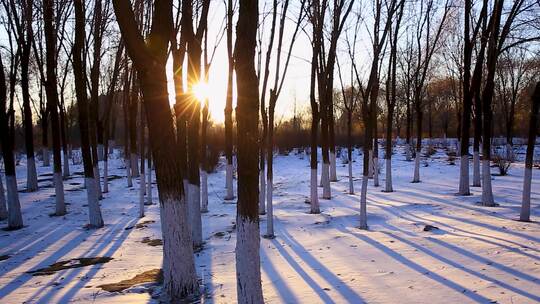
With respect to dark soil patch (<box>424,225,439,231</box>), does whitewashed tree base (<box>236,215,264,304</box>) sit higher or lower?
higher

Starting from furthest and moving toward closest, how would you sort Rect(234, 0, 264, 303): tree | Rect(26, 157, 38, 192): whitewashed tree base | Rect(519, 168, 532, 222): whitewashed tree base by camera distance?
Rect(26, 157, 38, 192): whitewashed tree base, Rect(519, 168, 532, 222): whitewashed tree base, Rect(234, 0, 264, 303): tree

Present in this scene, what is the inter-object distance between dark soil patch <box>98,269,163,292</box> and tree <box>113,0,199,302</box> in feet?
2.77

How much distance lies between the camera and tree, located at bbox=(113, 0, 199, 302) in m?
4.70

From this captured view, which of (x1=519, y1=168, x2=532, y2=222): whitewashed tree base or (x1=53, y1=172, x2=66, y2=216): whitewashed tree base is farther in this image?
(x1=53, y1=172, x2=66, y2=216): whitewashed tree base

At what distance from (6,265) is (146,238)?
2.53 meters

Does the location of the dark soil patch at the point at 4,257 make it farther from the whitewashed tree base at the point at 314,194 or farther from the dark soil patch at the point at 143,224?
the whitewashed tree base at the point at 314,194

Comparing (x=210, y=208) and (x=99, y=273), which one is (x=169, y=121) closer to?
(x=99, y=273)

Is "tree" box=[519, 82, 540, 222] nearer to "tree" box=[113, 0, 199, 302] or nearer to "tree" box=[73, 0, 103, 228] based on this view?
"tree" box=[113, 0, 199, 302]

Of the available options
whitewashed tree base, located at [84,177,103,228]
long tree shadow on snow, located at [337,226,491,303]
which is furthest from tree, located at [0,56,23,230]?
long tree shadow on snow, located at [337,226,491,303]

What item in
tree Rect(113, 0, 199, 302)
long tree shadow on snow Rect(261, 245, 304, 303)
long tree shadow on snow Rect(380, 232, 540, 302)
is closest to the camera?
long tree shadow on snow Rect(380, 232, 540, 302)

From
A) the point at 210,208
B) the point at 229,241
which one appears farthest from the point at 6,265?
the point at 210,208

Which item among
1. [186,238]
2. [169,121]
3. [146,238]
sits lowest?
[146,238]

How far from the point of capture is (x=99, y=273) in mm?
6301

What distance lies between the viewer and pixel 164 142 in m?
4.81
